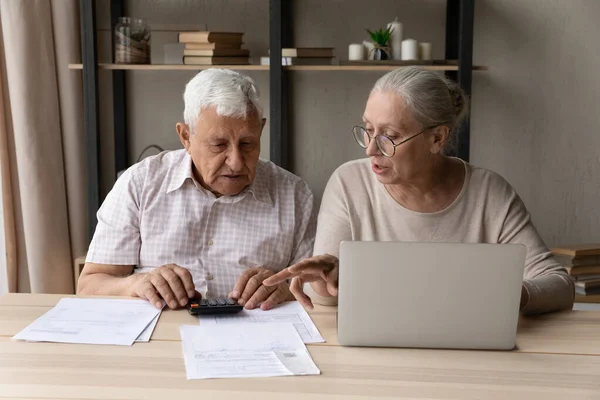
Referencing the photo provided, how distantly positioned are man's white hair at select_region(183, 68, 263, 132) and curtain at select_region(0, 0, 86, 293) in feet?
4.04

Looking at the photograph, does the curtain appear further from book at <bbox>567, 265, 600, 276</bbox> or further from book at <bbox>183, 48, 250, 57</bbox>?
book at <bbox>567, 265, 600, 276</bbox>

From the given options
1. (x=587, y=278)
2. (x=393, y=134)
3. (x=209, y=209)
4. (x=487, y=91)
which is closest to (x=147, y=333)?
(x=209, y=209)

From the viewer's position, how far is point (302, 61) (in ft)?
9.29

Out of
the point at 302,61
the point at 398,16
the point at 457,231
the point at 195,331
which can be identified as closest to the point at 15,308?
the point at 195,331

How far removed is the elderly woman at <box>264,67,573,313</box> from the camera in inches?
70.7

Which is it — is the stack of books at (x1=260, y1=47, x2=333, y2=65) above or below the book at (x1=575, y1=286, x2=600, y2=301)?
above

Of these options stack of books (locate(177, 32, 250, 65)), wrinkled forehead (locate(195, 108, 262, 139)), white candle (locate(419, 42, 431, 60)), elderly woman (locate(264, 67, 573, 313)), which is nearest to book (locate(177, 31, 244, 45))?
stack of books (locate(177, 32, 250, 65))

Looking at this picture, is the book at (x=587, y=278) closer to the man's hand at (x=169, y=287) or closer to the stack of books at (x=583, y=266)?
the stack of books at (x=583, y=266)

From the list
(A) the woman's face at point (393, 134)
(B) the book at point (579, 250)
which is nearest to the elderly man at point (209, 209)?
(A) the woman's face at point (393, 134)

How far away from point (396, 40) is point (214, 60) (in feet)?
2.39

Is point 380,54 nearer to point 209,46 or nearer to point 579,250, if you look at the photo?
point 209,46

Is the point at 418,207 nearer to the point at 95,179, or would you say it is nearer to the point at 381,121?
the point at 381,121

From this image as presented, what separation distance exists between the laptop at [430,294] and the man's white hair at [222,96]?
722 mm

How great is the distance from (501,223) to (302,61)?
4.13 ft
